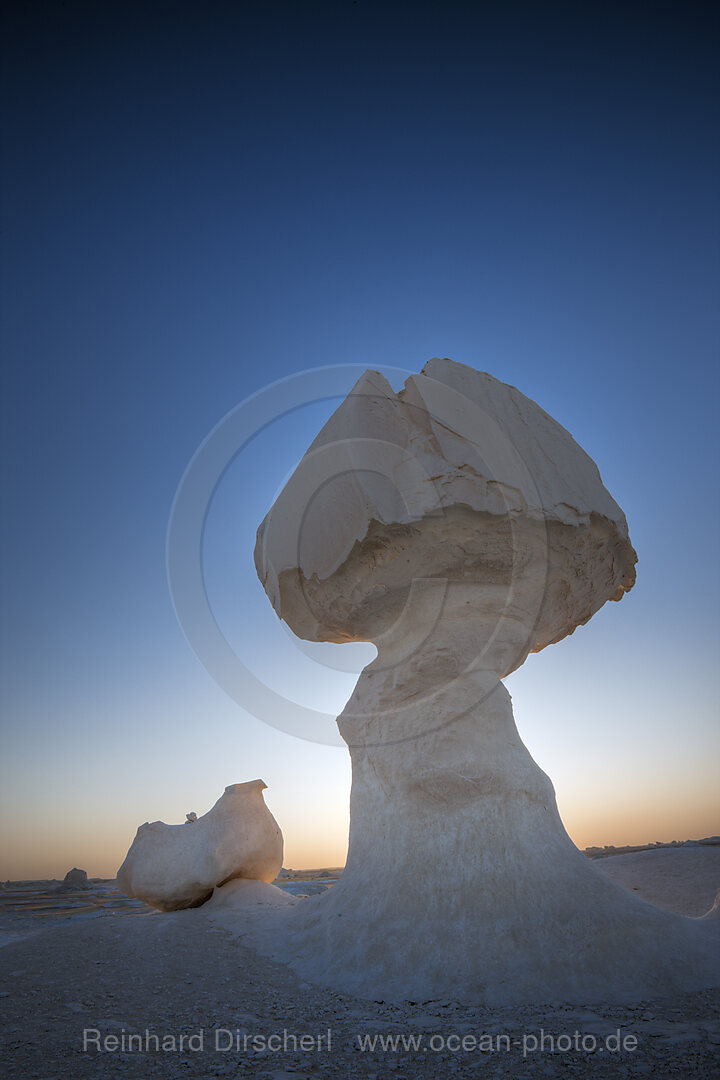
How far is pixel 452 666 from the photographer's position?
6480 millimetres

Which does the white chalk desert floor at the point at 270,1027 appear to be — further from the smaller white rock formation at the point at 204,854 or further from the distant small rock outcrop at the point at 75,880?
the distant small rock outcrop at the point at 75,880

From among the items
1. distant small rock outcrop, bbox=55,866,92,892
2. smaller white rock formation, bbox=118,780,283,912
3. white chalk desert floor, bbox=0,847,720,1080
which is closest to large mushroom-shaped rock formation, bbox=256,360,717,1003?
white chalk desert floor, bbox=0,847,720,1080

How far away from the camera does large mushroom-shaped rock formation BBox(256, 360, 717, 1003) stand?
Result: 516 centimetres

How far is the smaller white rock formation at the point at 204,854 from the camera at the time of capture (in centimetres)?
820

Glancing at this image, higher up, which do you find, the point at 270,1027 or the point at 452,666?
the point at 452,666

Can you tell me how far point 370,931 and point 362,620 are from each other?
2.93 metres

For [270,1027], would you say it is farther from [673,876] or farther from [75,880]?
[75,880]

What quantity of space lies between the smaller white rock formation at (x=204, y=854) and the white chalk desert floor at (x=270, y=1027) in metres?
1.85

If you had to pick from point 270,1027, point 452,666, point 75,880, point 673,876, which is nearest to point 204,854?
point 270,1027

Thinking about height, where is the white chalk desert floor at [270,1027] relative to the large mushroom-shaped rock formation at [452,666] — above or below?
below

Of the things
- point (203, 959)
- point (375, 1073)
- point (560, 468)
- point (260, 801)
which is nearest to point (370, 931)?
point (203, 959)

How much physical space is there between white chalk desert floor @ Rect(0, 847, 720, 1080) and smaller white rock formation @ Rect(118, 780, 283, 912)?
6.06ft

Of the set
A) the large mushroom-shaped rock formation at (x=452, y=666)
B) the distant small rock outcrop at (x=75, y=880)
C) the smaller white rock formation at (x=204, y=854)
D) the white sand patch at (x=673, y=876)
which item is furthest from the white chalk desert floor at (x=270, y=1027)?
the distant small rock outcrop at (x=75, y=880)

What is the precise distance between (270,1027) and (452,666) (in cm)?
336
